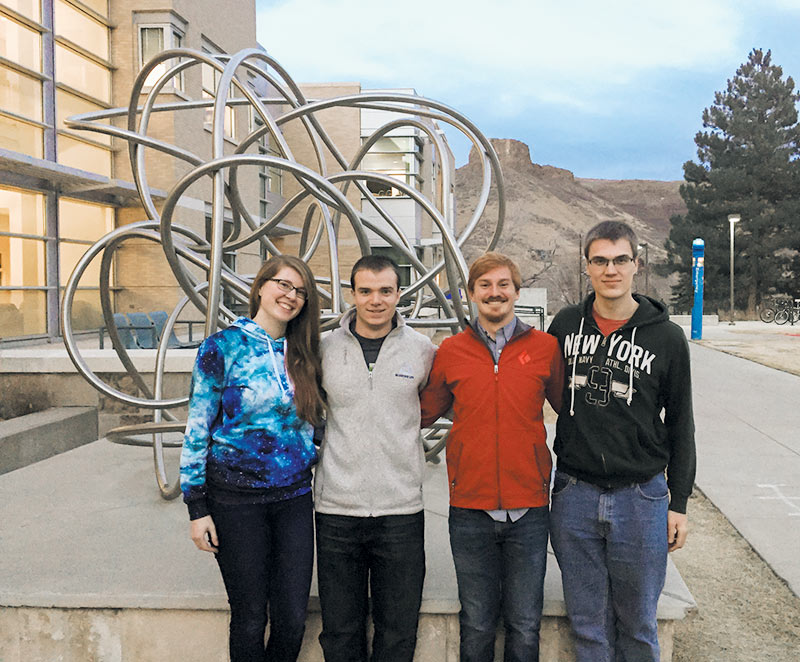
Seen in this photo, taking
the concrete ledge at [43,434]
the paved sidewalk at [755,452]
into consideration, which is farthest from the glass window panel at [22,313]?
the paved sidewalk at [755,452]

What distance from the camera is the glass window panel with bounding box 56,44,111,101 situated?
42.3 ft

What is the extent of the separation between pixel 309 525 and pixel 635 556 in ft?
3.52

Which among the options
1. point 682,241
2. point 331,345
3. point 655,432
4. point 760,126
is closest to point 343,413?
point 331,345

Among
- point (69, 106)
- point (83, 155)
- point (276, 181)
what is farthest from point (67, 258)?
point (276, 181)

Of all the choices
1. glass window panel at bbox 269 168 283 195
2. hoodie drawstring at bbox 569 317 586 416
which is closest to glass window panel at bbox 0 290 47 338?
glass window panel at bbox 269 168 283 195

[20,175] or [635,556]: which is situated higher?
[20,175]

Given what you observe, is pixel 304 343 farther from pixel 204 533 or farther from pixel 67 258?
pixel 67 258

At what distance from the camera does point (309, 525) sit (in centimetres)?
246

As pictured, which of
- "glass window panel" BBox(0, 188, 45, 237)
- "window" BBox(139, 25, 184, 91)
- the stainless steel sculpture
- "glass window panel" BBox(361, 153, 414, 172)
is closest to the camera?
the stainless steel sculpture

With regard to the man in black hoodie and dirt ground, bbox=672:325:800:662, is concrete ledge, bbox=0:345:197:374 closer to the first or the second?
dirt ground, bbox=672:325:800:662

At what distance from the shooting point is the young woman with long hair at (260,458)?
2330 millimetres

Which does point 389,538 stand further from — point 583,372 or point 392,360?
point 583,372

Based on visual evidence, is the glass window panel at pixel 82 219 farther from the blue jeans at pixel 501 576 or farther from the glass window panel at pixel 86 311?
the blue jeans at pixel 501 576

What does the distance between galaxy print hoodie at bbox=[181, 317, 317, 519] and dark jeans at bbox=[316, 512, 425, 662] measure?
248 mm
